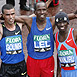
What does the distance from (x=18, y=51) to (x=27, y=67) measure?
660mm

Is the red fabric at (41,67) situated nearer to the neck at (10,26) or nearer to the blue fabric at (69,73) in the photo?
the blue fabric at (69,73)

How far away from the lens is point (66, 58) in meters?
4.75

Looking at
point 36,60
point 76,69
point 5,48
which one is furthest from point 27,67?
point 76,69

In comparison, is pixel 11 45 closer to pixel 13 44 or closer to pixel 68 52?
pixel 13 44

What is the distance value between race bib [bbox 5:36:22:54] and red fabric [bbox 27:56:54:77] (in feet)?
1.77

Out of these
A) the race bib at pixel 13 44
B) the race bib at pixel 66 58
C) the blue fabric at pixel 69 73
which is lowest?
the blue fabric at pixel 69 73

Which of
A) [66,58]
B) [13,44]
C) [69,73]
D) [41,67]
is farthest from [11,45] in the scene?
[69,73]

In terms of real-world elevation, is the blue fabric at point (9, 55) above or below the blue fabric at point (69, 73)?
above

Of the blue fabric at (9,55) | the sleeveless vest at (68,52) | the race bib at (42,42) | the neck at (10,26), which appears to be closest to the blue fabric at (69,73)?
the sleeveless vest at (68,52)

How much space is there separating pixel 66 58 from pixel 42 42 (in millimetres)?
650

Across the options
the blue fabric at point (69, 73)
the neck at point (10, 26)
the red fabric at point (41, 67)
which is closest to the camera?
the blue fabric at point (69, 73)

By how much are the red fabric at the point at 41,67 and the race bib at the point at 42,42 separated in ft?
1.02

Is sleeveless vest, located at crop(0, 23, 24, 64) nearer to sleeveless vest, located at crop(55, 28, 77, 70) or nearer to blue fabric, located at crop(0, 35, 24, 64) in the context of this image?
blue fabric, located at crop(0, 35, 24, 64)

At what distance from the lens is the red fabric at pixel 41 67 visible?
17.2 feet
